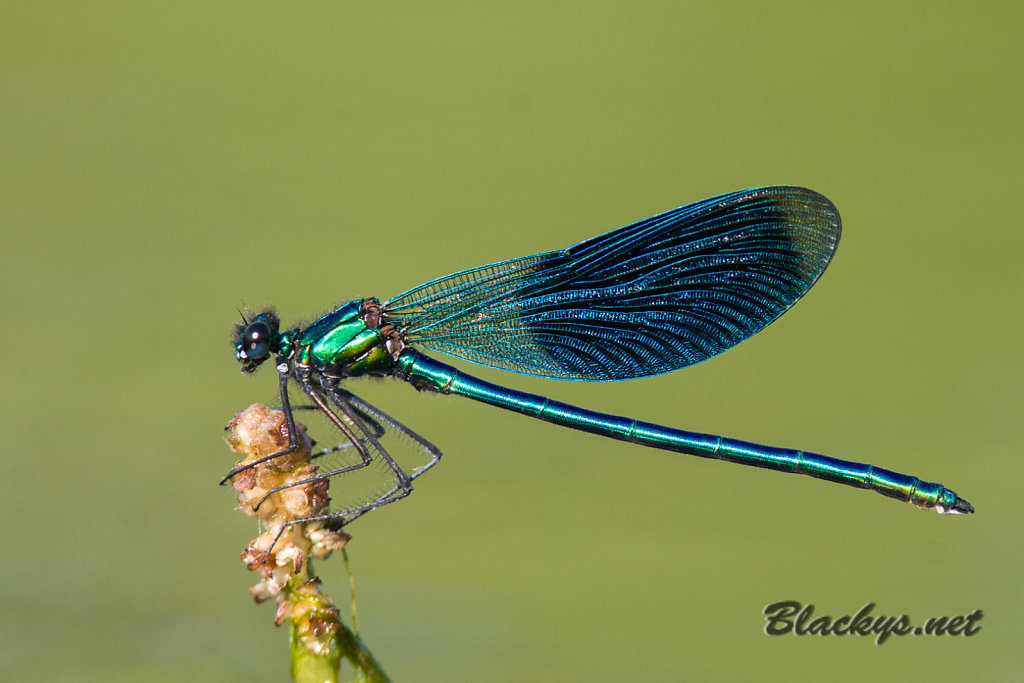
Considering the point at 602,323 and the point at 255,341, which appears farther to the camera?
the point at 602,323

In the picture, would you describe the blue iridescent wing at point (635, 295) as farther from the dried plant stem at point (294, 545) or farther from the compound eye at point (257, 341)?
the dried plant stem at point (294, 545)

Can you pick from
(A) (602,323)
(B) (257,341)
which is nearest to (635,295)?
(A) (602,323)

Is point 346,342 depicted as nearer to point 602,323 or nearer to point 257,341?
point 257,341

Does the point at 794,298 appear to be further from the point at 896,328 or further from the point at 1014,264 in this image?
the point at 1014,264

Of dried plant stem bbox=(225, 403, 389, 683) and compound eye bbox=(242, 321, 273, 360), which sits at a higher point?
compound eye bbox=(242, 321, 273, 360)

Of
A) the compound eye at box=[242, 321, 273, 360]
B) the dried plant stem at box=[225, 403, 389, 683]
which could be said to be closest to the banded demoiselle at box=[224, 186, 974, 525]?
the compound eye at box=[242, 321, 273, 360]

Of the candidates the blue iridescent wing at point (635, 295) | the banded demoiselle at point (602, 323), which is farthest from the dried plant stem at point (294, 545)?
the blue iridescent wing at point (635, 295)

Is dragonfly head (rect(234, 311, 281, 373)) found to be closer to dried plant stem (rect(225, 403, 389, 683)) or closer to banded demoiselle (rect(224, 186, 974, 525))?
banded demoiselle (rect(224, 186, 974, 525))

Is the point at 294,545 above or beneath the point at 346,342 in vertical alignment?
beneath
